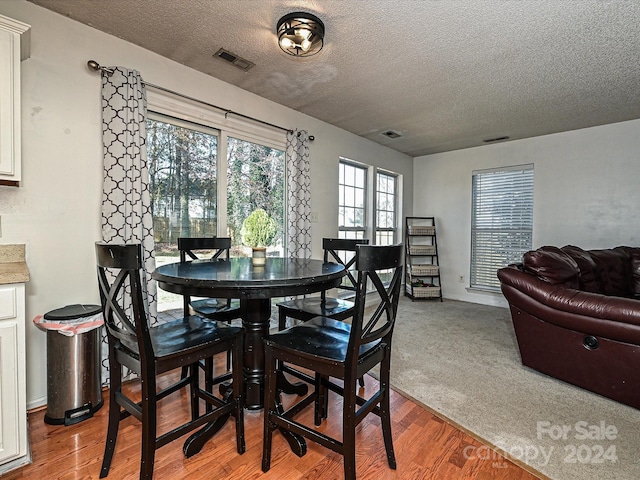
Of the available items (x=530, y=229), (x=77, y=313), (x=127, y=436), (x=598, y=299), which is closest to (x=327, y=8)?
(x=77, y=313)

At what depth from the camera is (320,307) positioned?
2230mm

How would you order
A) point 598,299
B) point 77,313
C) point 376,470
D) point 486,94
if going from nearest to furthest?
point 376,470 → point 77,313 → point 598,299 → point 486,94

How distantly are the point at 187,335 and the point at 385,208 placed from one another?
4246mm

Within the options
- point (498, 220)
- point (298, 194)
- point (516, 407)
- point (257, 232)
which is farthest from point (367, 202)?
point (516, 407)

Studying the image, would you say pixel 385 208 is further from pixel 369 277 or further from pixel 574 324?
pixel 369 277

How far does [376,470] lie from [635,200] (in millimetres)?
4496

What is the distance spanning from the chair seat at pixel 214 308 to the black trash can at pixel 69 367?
23.2 inches

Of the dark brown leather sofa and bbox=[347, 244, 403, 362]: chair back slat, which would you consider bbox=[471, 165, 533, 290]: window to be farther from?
bbox=[347, 244, 403, 362]: chair back slat

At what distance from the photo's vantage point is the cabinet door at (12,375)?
143 cm

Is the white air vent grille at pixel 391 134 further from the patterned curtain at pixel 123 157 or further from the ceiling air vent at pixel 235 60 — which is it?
the patterned curtain at pixel 123 157

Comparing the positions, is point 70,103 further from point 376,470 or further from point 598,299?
point 598,299

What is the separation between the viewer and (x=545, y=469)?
1518 millimetres

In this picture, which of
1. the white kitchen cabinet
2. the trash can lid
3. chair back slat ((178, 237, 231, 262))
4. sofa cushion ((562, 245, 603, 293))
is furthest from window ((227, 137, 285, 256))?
sofa cushion ((562, 245, 603, 293))

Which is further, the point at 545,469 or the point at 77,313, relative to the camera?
the point at 77,313
